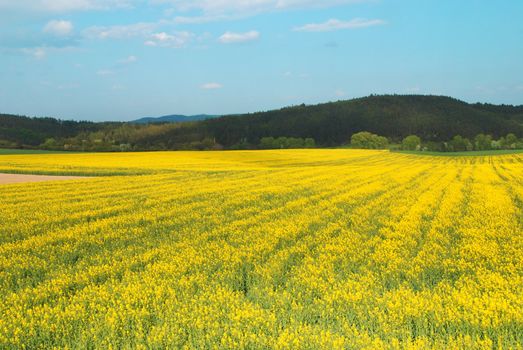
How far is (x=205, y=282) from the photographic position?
30.6 ft

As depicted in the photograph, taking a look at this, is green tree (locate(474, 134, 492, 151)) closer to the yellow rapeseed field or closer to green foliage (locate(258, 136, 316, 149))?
green foliage (locate(258, 136, 316, 149))

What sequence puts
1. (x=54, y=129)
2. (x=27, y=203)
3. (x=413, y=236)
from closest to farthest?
(x=413, y=236), (x=27, y=203), (x=54, y=129)

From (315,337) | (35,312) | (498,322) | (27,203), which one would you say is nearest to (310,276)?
(315,337)

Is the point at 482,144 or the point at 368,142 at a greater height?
the point at 368,142

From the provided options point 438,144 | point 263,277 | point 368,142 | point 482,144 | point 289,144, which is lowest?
point 263,277

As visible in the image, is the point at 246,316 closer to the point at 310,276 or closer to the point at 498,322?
the point at 310,276

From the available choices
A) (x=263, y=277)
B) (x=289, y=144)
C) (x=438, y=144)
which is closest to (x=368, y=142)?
(x=438, y=144)

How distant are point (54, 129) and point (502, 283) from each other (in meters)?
205

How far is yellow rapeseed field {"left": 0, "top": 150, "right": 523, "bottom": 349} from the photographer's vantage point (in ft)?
22.9

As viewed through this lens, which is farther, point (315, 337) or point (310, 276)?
point (310, 276)

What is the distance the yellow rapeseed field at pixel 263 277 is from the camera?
6980mm

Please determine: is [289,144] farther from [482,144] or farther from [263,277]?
[263,277]

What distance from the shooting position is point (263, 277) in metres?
9.52

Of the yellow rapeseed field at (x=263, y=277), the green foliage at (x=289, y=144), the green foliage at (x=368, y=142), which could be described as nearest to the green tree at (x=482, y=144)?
the green foliage at (x=368, y=142)
